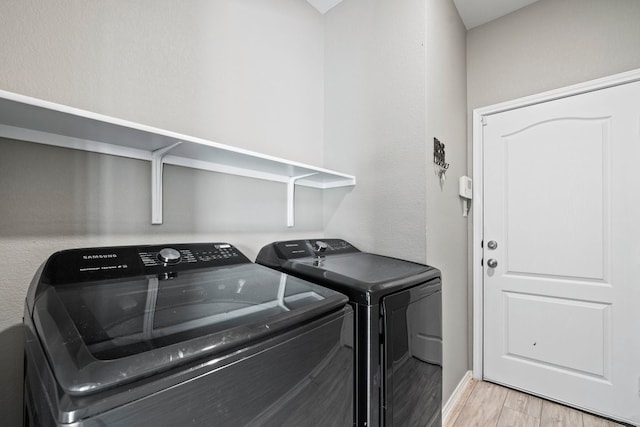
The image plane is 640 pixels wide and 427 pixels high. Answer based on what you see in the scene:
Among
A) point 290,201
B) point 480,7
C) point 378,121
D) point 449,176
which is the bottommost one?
point 290,201

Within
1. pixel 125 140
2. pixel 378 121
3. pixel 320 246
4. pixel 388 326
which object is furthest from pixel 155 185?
pixel 378 121

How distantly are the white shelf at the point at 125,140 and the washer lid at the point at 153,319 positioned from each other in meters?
0.50

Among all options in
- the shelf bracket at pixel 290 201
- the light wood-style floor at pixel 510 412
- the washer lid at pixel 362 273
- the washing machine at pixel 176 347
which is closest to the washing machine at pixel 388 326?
the washer lid at pixel 362 273

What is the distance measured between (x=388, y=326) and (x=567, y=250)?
1748mm

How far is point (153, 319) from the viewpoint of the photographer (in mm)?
608

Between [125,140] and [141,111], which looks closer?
[125,140]

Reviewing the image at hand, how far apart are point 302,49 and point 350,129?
0.68 m

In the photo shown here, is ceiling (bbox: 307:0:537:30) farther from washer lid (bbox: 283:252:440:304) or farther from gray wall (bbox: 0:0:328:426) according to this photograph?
washer lid (bbox: 283:252:440:304)

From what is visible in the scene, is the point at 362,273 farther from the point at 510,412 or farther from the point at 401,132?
the point at 510,412

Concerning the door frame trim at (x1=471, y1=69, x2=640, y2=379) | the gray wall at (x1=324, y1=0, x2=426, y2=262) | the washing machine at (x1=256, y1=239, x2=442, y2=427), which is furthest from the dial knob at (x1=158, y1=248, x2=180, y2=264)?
the door frame trim at (x1=471, y1=69, x2=640, y2=379)

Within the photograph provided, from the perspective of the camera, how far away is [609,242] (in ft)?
5.75

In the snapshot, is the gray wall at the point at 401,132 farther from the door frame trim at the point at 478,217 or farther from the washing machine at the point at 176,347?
the washing machine at the point at 176,347

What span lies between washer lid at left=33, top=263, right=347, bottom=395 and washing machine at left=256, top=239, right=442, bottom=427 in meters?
0.21

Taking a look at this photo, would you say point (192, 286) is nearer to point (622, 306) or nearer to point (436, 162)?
point (436, 162)
